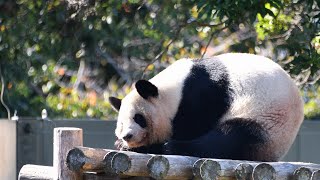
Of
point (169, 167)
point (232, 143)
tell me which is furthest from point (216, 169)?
point (232, 143)

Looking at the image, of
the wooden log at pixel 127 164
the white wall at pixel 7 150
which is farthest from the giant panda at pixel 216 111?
the white wall at pixel 7 150

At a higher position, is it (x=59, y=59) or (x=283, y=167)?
(x=59, y=59)

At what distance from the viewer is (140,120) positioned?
635 cm

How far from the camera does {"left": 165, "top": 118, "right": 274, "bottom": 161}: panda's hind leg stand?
592cm

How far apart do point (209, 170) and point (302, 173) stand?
0.56 metres

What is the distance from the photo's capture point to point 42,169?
627 centimetres

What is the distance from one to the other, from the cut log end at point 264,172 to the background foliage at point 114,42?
2679 millimetres

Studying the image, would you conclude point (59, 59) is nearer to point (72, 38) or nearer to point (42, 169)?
point (72, 38)

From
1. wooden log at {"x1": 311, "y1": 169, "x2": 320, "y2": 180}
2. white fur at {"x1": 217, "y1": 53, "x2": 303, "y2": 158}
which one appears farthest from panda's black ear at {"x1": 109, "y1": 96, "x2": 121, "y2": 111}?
wooden log at {"x1": 311, "y1": 169, "x2": 320, "y2": 180}

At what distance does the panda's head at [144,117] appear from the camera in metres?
6.27

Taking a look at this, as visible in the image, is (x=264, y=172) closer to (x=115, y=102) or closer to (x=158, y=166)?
(x=158, y=166)

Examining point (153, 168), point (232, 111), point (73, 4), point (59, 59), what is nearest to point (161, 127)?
point (232, 111)

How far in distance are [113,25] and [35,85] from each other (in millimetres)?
2934

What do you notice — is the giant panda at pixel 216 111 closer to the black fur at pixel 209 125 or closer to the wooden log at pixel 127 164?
the black fur at pixel 209 125
